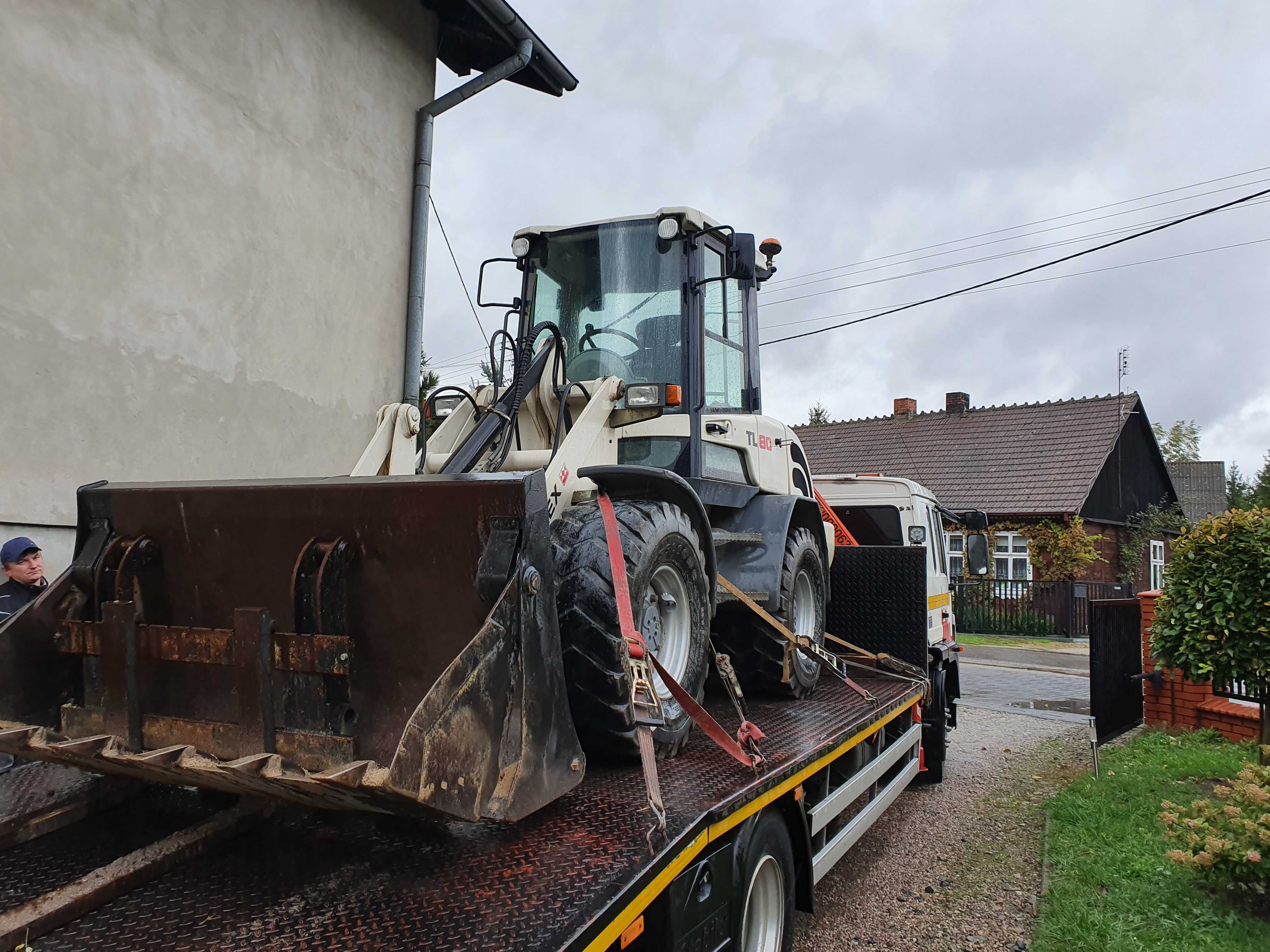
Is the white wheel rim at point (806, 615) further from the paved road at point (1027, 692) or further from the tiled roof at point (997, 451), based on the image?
the tiled roof at point (997, 451)

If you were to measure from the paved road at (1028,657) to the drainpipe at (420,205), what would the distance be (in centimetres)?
1123

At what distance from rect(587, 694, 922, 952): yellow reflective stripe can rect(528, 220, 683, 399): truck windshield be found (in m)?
2.05

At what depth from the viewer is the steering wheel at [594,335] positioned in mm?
4953

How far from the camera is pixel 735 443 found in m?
5.20

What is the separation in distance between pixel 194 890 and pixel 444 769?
82cm

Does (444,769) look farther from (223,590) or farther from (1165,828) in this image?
(1165,828)

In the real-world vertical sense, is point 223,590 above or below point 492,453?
below

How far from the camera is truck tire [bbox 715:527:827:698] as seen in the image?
5090 millimetres

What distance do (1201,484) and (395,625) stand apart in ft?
207

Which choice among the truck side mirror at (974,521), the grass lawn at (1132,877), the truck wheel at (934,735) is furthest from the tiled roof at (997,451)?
the grass lawn at (1132,877)

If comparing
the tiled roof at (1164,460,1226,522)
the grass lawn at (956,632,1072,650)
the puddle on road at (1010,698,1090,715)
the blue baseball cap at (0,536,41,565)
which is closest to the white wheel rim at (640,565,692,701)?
the blue baseball cap at (0,536,41,565)

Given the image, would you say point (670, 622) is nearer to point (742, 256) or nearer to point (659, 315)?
point (659, 315)

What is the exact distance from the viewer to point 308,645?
2682mm

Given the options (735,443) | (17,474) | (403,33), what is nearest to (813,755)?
(735,443)
